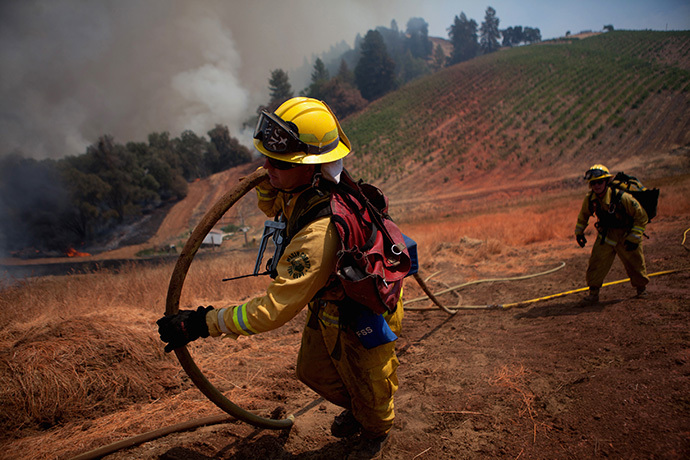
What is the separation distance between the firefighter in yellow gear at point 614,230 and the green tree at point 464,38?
11605 cm

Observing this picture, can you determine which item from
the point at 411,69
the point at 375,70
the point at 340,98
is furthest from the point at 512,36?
the point at 340,98

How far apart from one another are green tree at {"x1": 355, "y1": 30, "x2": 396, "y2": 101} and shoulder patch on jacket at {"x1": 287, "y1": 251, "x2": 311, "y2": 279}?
7623 cm

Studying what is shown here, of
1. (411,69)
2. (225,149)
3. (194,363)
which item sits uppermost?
(411,69)

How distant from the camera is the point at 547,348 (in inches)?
153

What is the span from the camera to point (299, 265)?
72.4 inches

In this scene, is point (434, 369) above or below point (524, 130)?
below

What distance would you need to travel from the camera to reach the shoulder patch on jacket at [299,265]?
183cm

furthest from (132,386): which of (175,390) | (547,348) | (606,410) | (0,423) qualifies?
(547,348)

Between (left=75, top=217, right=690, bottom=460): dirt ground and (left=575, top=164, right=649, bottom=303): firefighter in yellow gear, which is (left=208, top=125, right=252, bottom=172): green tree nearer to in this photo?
(left=75, top=217, right=690, bottom=460): dirt ground

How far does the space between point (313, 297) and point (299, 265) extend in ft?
0.83

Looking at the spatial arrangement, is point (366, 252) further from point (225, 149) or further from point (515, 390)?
point (225, 149)

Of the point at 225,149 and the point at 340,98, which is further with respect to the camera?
the point at 340,98

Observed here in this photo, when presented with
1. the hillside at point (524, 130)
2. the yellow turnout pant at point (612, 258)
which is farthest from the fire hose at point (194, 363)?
the hillside at point (524, 130)

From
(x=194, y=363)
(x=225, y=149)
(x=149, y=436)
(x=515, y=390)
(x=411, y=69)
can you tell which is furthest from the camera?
(x=411, y=69)
